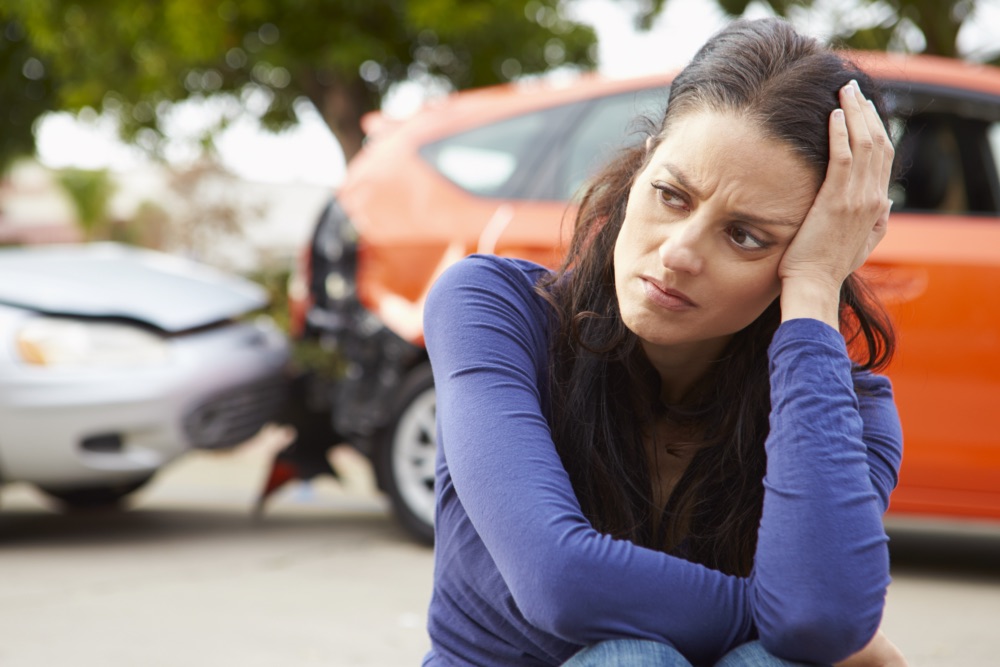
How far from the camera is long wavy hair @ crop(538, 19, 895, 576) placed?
170 cm

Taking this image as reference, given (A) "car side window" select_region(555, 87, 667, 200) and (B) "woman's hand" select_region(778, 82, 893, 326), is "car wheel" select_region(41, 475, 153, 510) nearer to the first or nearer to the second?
(A) "car side window" select_region(555, 87, 667, 200)

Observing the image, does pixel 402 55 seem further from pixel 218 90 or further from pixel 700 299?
pixel 700 299

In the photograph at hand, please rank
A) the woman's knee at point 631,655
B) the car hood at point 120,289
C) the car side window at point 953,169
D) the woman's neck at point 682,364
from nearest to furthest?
1. the woman's knee at point 631,655
2. the woman's neck at point 682,364
3. the car side window at point 953,169
4. the car hood at point 120,289

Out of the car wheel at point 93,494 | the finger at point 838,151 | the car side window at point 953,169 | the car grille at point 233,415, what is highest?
the finger at point 838,151

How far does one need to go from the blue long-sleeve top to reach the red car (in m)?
2.29

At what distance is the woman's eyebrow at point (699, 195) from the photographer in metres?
1.69

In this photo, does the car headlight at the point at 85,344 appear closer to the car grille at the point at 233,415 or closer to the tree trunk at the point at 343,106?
the car grille at the point at 233,415

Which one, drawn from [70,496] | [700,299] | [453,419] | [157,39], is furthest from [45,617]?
[157,39]

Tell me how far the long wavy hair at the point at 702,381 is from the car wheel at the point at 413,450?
2.67 metres

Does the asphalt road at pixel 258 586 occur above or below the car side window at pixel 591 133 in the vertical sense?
below

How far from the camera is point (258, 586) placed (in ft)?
13.5

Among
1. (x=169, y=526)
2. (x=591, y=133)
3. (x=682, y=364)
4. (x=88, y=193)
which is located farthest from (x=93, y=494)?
(x=88, y=193)

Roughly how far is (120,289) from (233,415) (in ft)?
2.22

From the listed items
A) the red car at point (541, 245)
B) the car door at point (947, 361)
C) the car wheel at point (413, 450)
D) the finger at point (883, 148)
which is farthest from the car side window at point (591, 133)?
the finger at point (883, 148)
